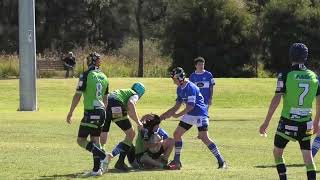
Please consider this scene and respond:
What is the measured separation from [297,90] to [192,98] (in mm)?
3387

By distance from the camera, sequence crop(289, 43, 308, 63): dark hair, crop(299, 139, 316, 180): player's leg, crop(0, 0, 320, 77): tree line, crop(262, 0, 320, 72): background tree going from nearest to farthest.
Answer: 1. crop(289, 43, 308, 63): dark hair
2. crop(299, 139, 316, 180): player's leg
3. crop(262, 0, 320, 72): background tree
4. crop(0, 0, 320, 77): tree line

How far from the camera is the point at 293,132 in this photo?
9.84 m

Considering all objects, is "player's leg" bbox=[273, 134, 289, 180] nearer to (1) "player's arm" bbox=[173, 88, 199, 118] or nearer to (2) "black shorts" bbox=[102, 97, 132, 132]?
(1) "player's arm" bbox=[173, 88, 199, 118]

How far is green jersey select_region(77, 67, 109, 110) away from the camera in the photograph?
11.9 metres

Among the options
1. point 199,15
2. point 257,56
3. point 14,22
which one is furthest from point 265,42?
point 14,22

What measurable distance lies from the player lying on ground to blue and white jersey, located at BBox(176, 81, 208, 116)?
66cm

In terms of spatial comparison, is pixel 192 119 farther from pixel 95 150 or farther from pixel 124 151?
pixel 95 150

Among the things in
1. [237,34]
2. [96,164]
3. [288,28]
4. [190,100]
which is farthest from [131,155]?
[288,28]

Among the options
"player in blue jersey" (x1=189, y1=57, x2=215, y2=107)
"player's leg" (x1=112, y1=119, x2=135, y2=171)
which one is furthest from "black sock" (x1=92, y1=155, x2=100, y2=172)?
"player in blue jersey" (x1=189, y1=57, x2=215, y2=107)

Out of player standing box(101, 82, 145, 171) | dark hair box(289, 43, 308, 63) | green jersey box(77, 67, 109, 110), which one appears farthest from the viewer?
player standing box(101, 82, 145, 171)

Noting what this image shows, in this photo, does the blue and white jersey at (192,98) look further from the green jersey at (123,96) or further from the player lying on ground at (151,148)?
the green jersey at (123,96)

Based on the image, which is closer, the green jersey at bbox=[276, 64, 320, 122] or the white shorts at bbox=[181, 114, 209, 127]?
the green jersey at bbox=[276, 64, 320, 122]

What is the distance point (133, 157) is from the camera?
13.5m

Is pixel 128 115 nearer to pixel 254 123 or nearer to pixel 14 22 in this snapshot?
pixel 254 123
